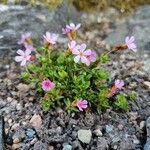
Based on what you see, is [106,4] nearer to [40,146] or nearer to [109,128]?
[109,128]

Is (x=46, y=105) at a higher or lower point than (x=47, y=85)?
lower

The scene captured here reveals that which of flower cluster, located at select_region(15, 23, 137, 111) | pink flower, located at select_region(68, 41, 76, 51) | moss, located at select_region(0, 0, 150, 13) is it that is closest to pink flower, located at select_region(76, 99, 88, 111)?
flower cluster, located at select_region(15, 23, 137, 111)

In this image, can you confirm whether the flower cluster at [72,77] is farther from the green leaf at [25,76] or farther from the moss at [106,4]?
the moss at [106,4]

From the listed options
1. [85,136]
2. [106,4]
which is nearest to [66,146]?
[85,136]

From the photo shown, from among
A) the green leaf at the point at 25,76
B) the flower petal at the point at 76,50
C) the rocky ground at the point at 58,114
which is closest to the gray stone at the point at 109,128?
the rocky ground at the point at 58,114

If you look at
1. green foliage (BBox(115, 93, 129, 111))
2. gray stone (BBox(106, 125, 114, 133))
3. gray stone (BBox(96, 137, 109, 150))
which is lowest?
gray stone (BBox(106, 125, 114, 133))

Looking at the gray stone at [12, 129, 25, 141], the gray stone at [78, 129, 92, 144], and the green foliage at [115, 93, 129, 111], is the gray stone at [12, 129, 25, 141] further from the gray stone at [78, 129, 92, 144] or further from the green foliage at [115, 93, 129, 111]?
the green foliage at [115, 93, 129, 111]

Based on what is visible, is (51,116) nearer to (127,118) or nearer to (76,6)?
(127,118)

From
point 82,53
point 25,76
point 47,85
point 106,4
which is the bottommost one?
point 106,4
